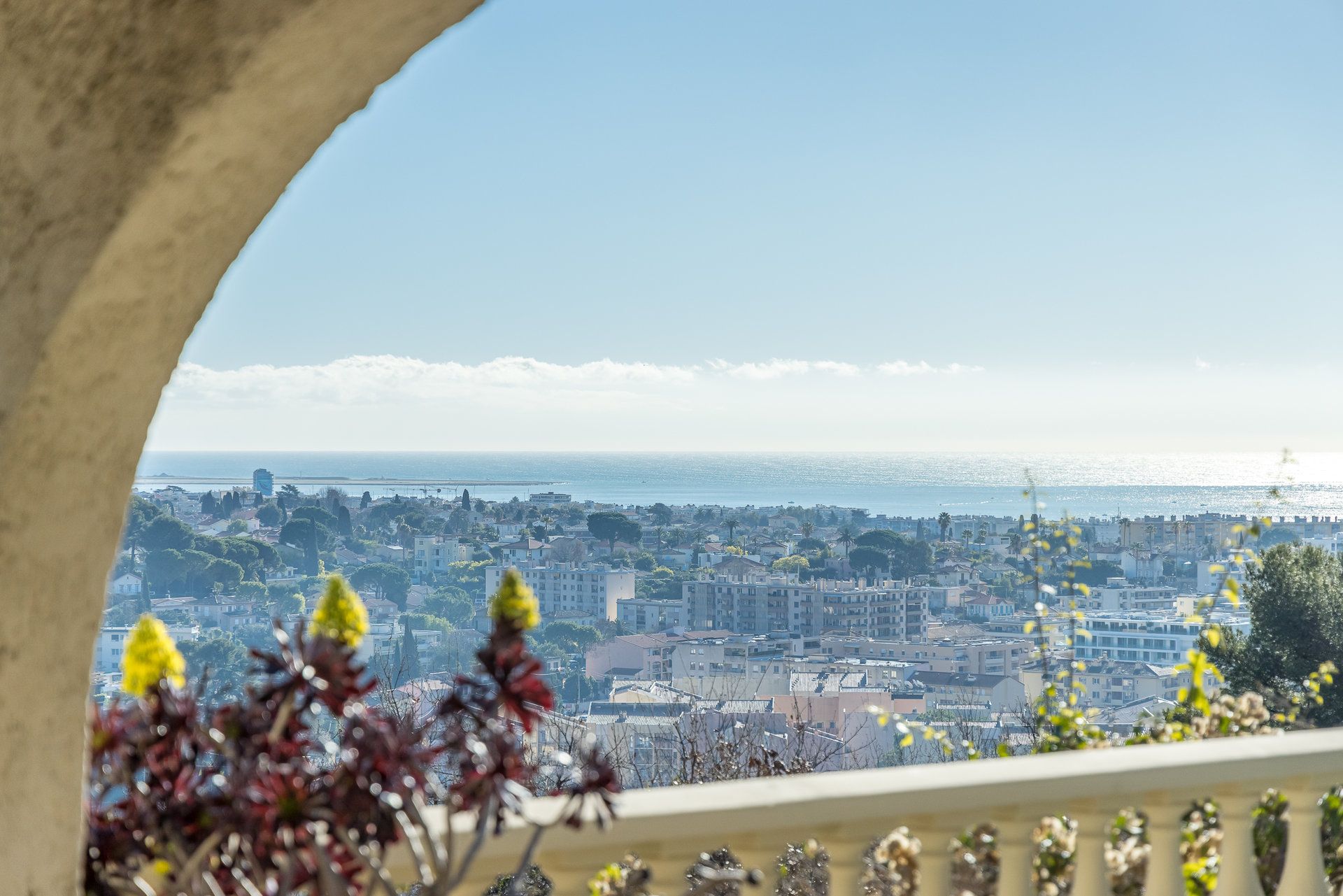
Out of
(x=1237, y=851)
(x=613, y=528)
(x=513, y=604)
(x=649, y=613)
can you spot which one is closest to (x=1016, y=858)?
(x=1237, y=851)

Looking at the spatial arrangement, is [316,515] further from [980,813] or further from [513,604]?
[513,604]

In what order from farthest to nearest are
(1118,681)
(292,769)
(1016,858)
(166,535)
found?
(166,535)
(1118,681)
(1016,858)
(292,769)

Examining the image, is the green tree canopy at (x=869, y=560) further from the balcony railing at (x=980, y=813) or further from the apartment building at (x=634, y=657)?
the balcony railing at (x=980, y=813)

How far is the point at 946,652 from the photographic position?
6770 mm

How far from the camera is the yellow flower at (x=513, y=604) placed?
85 centimetres

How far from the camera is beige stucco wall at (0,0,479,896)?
1.99 feet

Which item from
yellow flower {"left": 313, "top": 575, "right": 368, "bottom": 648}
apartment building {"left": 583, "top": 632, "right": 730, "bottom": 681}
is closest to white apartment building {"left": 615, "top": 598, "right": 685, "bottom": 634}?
apartment building {"left": 583, "top": 632, "right": 730, "bottom": 681}

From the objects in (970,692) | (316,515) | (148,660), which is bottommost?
(970,692)

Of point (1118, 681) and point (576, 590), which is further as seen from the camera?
point (576, 590)

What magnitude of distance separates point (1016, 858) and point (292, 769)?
41.4 inches

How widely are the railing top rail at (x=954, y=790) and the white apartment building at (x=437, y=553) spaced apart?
18.5 feet

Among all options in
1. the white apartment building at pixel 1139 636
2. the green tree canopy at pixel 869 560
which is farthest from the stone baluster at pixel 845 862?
the green tree canopy at pixel 869 560

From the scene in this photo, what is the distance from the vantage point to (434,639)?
6098 mm

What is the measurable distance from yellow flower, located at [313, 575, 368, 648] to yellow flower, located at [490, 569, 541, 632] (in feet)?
0.46
